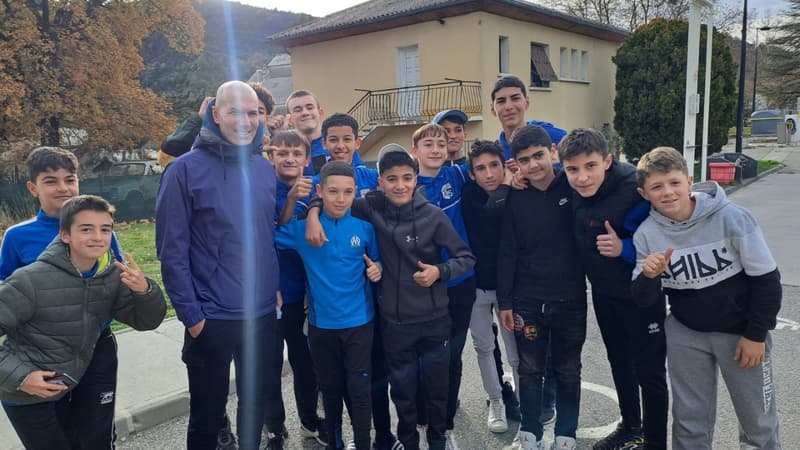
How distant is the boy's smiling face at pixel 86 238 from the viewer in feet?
8.07

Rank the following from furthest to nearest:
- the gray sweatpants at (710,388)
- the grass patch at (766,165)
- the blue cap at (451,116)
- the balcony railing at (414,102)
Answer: the grass patch at (766,165) < the balcony railing at (414,102) < the blue cap at (451,116) < the gray sweatpants at (710,388)

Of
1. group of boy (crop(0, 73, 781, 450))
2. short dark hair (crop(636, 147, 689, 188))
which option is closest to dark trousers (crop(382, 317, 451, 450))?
group of boy (crop(0, 73, 781, 450))

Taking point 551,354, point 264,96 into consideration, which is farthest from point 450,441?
point 264,96

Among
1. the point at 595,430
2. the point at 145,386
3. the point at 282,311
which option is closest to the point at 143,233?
the point at 145,386

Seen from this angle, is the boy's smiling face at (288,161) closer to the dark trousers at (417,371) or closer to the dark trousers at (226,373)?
the dark trousers at (226,373)

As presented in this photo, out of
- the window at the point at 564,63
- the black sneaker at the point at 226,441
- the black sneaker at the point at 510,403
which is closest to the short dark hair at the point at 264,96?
the black sneaker at the point at 226,441

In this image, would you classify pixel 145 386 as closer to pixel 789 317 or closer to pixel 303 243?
pixel 303 243

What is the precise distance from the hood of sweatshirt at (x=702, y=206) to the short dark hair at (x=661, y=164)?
133 mm

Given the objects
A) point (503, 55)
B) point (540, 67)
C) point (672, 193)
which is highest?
point (503, 55)

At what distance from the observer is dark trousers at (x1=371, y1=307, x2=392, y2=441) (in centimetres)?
323

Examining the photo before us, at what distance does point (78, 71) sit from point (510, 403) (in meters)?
19.2

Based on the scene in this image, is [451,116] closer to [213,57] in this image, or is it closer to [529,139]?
[529,139]

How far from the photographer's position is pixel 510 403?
12.2 ft

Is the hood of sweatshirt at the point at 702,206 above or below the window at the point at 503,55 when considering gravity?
below
